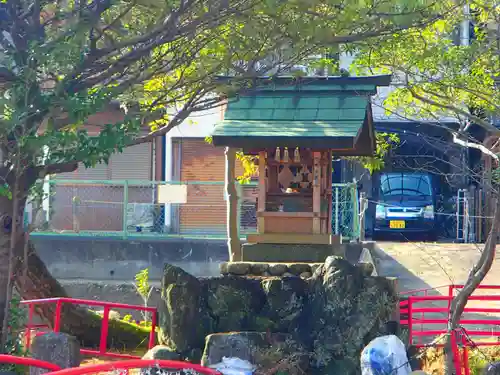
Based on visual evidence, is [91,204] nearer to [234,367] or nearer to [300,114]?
[300,114]

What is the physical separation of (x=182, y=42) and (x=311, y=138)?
2009 mm

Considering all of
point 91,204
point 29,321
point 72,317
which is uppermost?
point 91,204

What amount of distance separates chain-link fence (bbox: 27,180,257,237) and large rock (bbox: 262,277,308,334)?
6.97 m

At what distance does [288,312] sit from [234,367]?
1520mm

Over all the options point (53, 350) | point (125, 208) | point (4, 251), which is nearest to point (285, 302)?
point (53, 350)

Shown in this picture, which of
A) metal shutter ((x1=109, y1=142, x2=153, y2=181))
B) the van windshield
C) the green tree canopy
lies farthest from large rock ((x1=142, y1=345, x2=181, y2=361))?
the van windshield

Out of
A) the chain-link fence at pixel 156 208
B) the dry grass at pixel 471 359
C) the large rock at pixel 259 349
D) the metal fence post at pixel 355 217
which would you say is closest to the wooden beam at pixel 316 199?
the large rock at pixel 259 349

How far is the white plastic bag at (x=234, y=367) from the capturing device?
7566 mm

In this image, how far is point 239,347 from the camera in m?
7.88

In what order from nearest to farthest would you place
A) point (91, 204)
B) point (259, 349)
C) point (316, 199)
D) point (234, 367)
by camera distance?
point (234, 367) < point (259, 349) < point (316, 199) < point (91, 204)

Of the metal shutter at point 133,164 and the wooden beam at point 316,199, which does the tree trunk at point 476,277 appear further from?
the metal shutter at point 133,164

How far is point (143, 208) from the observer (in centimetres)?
1667

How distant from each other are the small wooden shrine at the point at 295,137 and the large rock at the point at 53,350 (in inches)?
111

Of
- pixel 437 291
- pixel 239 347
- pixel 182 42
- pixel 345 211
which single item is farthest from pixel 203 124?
pixel 239 347
